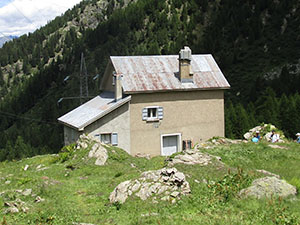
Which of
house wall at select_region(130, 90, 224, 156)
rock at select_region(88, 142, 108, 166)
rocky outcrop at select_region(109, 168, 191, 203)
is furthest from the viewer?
house wall at select_region(130, 90, 224, 156)

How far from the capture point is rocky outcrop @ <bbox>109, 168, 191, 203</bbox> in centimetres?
1209

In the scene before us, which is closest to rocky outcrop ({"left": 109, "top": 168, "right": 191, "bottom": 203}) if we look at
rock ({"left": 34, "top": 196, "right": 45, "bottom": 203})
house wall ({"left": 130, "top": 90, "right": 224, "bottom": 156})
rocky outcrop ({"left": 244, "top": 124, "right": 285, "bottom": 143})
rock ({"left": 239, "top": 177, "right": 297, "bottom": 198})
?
rock ({"left": 239, "top": 177, "right": 297, "bottom": 198})

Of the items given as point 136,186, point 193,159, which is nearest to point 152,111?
point 193,159

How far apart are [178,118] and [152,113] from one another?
1996 millimetres

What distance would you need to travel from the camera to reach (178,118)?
86.8ft

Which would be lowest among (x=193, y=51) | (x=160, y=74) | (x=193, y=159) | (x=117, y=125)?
(x=193, y=159)

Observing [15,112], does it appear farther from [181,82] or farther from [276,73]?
[181,82]

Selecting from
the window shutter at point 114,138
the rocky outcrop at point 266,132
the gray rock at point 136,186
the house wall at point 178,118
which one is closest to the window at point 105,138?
the window shutter at point 114,138

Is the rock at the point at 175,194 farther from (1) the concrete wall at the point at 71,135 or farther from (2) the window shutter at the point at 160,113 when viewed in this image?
(2) the window shutter at the point at 160,113

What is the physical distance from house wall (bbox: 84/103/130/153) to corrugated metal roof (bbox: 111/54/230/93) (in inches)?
62.3

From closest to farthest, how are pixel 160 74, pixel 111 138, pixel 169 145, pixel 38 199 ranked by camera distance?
pixel 38 199 → pixel 111 138 → pixel 169 145 → pixel 160 74

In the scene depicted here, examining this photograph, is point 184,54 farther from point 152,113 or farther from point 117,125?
point 117,125

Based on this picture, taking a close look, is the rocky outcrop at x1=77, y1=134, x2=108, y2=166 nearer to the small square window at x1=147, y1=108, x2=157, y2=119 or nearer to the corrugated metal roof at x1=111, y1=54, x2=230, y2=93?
the corrugated metal roof at x1=111, y1=54, x2=230, y2=93

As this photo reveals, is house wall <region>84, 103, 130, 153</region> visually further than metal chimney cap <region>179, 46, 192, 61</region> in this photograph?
No
